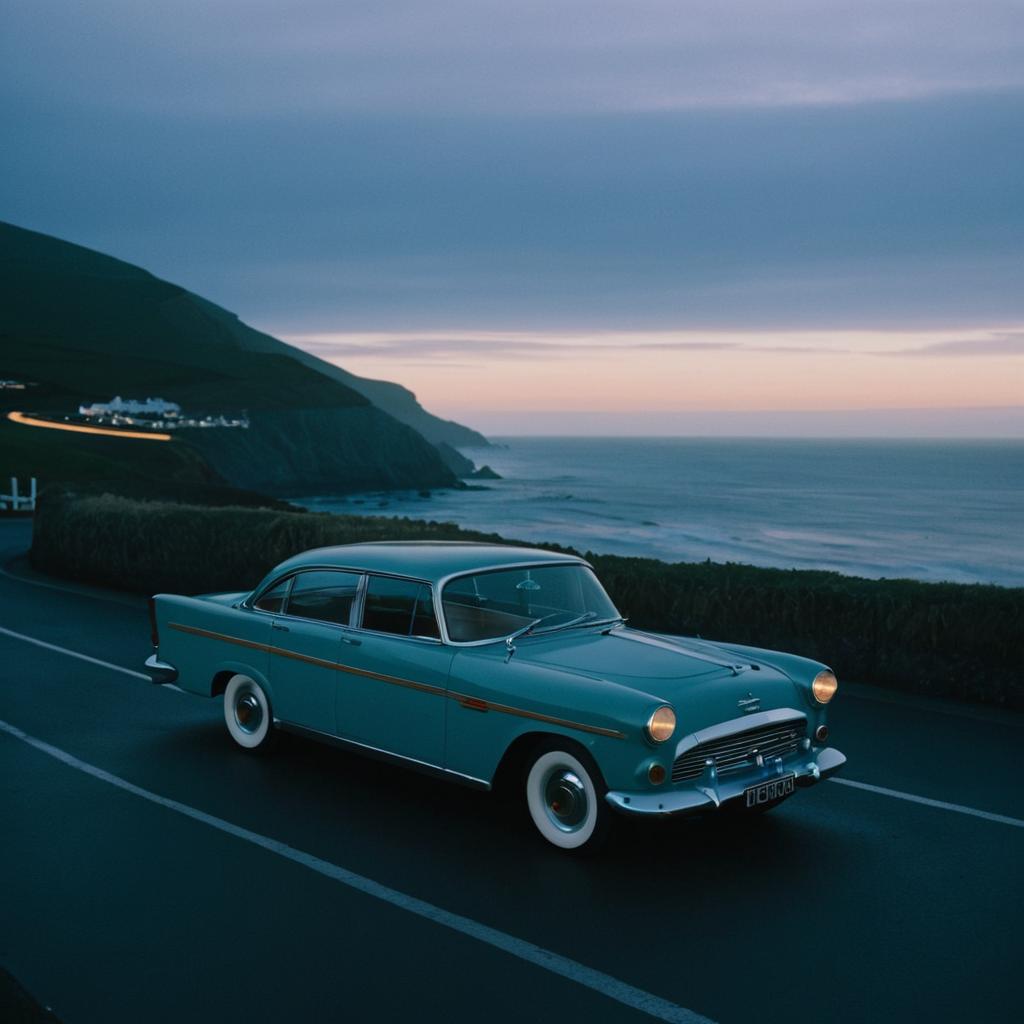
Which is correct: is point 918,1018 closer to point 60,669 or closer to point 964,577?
point 60,669

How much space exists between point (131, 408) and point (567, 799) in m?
113

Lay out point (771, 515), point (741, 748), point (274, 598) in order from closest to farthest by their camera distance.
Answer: point (741, 748), point (274, 598), point (771, 515)

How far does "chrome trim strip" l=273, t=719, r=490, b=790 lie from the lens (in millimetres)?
6461

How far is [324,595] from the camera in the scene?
24.8 ft

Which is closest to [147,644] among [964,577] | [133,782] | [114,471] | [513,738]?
[133,782]

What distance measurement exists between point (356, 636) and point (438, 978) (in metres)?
2.88

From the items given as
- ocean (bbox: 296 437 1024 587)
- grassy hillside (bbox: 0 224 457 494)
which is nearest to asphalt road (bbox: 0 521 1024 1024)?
ocean (bbox: 296 437 1024 587)

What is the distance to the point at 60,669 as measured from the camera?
35.7 feet

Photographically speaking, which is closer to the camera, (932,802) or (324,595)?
(932,802)

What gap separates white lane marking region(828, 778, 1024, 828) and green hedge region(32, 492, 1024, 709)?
9.89 feet

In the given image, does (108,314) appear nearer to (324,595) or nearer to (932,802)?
(324,595)

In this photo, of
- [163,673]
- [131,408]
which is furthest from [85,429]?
[163,673]

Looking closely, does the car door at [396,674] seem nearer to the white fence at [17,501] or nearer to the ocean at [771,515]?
the white fence at [17,501]

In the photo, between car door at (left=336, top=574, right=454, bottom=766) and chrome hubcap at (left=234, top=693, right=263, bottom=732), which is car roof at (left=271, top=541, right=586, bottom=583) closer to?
car door at (left=336, top=574, right=454, bottom=766)
